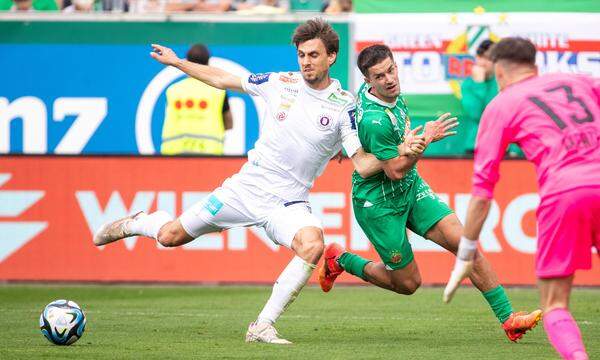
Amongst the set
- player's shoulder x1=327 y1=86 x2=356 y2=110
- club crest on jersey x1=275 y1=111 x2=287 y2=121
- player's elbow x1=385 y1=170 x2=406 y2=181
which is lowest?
player's elbow x1=385 y1=170 x2=406 y2=181

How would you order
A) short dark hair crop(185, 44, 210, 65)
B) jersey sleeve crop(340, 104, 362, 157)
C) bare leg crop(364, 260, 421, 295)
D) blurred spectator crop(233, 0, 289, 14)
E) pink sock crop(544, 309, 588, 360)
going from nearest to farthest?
pink sock crop(544, 309, 588, 360) < jersey sleeve crop(340, 104, 362, 157) < bare leg crop(364, 260, 421, 295) < short dark hair crop(185, 44, 210, 65) < blurred spectator crop(233, 0, 289, 14)

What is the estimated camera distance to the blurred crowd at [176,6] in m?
19.5

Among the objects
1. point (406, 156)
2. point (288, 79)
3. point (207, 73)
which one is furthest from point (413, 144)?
point (207, 73)

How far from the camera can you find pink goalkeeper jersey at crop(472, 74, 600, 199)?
7.61 meters

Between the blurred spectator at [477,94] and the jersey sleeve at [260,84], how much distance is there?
7.19m

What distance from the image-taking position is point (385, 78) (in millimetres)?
10188

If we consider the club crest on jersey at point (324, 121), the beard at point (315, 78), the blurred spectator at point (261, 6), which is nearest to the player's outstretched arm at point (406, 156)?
the club crest on jersey at point (324, 121)

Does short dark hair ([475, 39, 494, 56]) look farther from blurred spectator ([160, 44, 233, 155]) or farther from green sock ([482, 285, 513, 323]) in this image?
green sock ([482, 285, 513, 323])

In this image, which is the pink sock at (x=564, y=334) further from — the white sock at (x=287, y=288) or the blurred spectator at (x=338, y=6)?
the blurred spectator at (x=338, y=6)

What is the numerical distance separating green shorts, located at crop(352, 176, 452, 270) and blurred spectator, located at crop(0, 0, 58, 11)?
1024 centimetres

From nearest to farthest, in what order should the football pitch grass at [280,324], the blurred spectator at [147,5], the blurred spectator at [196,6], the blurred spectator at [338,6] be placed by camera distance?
1. the football pitch grass at [280,324]
2. the blurred spectator at [338,6]
3. the blurred spectator at [196,6]
4. the blurred spectator at [147,5]

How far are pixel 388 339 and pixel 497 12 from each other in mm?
8597

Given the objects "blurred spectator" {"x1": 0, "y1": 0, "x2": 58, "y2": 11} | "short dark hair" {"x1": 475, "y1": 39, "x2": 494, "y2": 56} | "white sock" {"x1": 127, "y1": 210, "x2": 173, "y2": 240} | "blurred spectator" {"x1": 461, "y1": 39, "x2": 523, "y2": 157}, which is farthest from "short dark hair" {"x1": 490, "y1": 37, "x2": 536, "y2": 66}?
"blurred spectator" {"x1": 0, "y1": 0, "x2": 58, "y2": 11}

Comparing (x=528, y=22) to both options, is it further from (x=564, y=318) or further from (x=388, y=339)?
(x=564, y=318)
